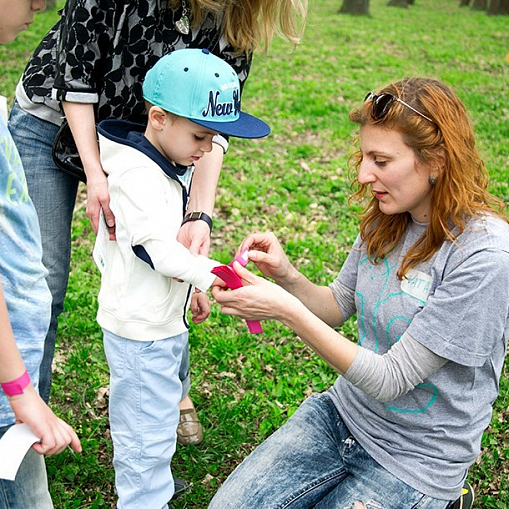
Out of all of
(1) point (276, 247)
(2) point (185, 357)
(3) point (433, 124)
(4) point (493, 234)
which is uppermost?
(3) point (433, 124)

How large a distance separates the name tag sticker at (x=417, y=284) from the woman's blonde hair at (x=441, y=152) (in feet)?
0.11

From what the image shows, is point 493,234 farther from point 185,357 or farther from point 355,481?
point 185,357

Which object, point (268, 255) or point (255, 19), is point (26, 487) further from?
Answer: point (255, 19)

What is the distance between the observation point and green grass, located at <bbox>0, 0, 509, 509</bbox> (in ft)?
10.8

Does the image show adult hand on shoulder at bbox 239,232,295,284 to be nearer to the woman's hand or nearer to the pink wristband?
the woman's hand

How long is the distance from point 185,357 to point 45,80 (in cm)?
132

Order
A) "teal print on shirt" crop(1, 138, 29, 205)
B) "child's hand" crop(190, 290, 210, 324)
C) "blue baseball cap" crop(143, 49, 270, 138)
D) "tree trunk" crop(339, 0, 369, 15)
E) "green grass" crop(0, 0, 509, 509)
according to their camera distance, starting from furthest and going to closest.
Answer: "tree trunk" crop(339, 0, 369, 15)
"green grass" crop(0, 0, 509, 509)
"child's hand" crop(190, 290, 210, 324)
"blue baseball cap" crop(143, 49, 270, 138)
"teal print on shirt" crop(1, 138, 29, 205)

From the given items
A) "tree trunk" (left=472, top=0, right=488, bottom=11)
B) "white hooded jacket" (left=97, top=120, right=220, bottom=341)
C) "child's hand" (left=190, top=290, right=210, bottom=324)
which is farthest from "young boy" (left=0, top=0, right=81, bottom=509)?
"tree trunk" (left=472, top=0, right=488, bottom=11)

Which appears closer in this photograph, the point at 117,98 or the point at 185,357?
the point at 117,98

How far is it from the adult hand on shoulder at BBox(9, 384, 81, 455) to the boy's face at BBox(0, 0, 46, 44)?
2.94 ft

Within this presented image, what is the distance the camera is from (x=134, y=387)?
2453mm

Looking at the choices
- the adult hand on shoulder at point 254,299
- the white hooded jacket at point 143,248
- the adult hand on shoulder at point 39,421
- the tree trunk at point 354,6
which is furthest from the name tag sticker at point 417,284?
the tree trunk at point 354,6

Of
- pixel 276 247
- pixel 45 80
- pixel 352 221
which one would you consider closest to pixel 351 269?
pixel 276 247

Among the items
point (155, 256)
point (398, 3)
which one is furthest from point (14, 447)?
point (398, 3)
